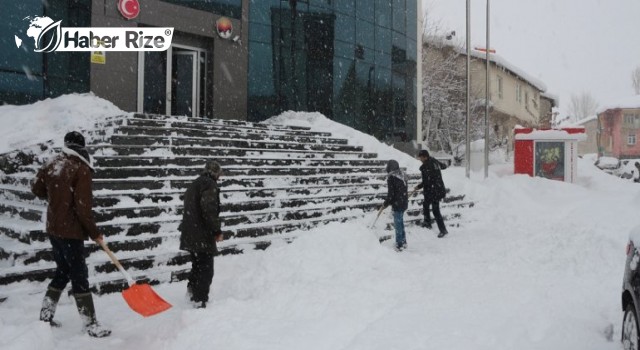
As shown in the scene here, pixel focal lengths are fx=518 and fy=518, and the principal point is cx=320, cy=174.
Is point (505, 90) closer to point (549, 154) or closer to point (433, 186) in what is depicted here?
point (549, 154)

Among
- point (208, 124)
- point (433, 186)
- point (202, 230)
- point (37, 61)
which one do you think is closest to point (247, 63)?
point (208, 124)

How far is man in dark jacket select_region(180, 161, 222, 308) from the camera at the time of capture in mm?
5844

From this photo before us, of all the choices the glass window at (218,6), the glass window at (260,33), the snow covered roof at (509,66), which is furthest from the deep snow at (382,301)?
the snow covered roof at (509,66)

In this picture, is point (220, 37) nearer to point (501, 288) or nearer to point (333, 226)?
point (333, 226)

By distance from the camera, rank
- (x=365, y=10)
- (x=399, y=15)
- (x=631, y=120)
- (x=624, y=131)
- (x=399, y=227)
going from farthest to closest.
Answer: (x=624, y=131) < (x=631, y=120) < (x=399, y=15) < (x=365, y=10) < (x=399, y=227)

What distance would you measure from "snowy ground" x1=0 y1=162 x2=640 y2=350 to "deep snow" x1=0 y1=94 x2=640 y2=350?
0.6 inches

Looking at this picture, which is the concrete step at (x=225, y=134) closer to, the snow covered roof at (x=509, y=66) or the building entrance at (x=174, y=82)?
the building entrance at (x=174, y=82)

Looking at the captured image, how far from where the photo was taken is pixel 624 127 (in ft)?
202

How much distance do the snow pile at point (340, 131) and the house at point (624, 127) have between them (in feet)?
175

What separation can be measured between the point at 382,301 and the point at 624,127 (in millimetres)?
66108

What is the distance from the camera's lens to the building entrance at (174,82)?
45.9 feet

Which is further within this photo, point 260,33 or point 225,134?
point 260,33

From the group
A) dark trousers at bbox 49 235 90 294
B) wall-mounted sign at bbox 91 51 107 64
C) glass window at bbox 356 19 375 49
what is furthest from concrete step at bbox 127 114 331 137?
glass window at bbox 356 19 375 49

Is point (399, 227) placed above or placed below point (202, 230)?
below
